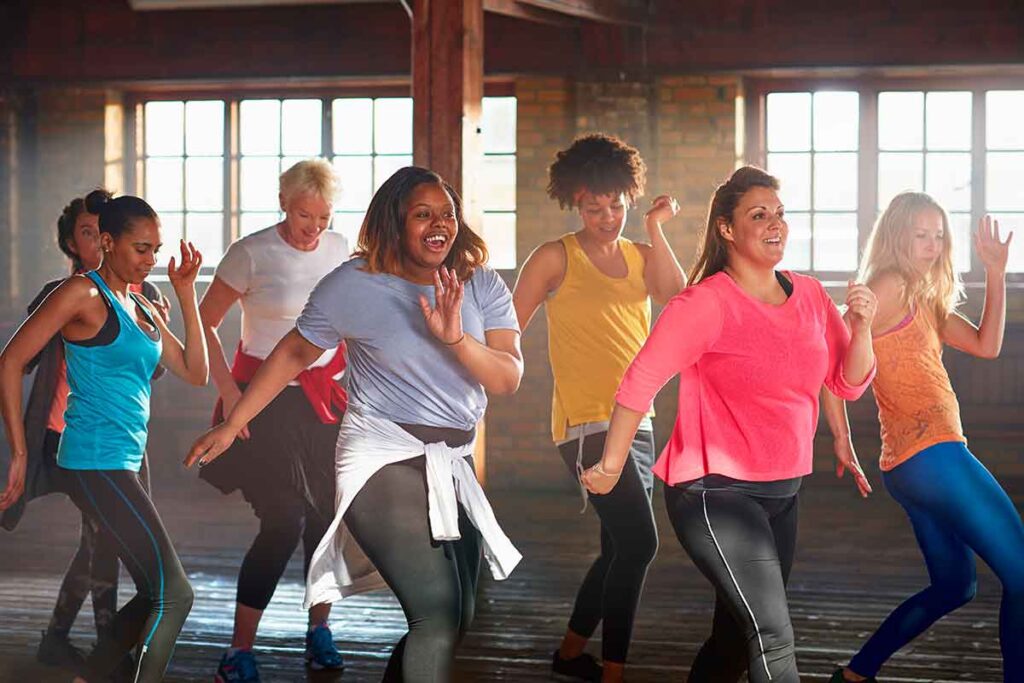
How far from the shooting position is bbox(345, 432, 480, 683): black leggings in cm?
289

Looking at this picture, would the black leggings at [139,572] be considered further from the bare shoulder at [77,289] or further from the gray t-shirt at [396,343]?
the gray t-shirt at [396,343]

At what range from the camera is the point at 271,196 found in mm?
9039

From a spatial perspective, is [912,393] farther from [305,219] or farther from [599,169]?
[305,219]

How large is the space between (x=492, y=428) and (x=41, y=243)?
10.5ft

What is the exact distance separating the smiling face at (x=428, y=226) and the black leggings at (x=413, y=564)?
1.47ft

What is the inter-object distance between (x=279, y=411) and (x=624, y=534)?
117cm

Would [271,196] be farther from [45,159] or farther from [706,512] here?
[706,512]

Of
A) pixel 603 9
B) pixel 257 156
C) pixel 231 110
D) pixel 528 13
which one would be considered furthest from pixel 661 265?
pixel 231 110

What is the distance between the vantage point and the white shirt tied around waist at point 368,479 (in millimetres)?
2990

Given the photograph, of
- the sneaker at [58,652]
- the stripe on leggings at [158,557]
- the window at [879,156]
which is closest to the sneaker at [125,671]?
the stripe on leggings at [158,557]

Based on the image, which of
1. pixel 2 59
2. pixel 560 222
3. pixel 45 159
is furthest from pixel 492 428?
pixel 2 59

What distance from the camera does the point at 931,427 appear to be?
3545 millimetres

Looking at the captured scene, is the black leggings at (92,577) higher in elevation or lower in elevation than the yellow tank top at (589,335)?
lower

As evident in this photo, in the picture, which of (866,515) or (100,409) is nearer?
(100,409)
